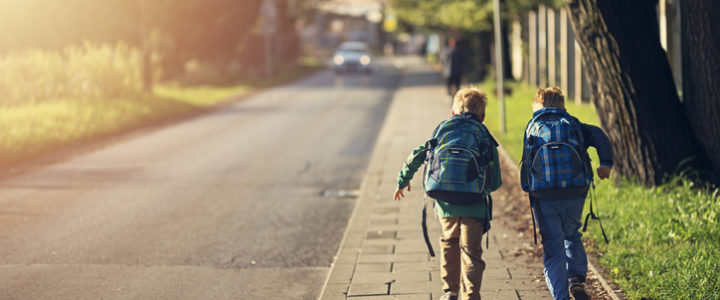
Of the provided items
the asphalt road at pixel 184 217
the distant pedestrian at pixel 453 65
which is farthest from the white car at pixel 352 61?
the asphalt road at pixel 184 217

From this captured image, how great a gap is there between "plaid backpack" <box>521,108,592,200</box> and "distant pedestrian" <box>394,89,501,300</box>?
226mm

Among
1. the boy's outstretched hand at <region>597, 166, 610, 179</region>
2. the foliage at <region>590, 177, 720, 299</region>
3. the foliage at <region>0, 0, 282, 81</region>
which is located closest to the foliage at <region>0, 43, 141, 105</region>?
the foliage at <region>0, 0, 282, 81</region>

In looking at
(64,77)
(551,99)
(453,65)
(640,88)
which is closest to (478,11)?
(453,65)

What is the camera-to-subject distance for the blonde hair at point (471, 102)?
16.2ft

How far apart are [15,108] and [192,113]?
4.77 meters

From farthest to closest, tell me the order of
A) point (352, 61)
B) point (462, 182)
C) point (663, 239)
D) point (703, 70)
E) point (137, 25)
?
1. point (352, 61)
2. point (137, 25)
3. point (703, 70)
4. point (663, 239)
5. point (462, 182)

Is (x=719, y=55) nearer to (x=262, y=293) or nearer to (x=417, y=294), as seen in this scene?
(x=417, y=294)

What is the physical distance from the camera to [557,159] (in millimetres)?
4809

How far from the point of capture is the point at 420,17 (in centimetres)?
3447

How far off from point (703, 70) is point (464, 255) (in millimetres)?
3938

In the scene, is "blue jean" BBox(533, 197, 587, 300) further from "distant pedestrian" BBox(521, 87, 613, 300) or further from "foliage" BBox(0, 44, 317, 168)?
"foliage" BBox(0, 44, 317, 168)

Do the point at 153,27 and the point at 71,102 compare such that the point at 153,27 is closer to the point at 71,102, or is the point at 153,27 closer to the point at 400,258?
the point at 71,102

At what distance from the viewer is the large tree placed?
24.9ft

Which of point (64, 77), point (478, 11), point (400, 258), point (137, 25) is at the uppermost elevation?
point (137, 25)
